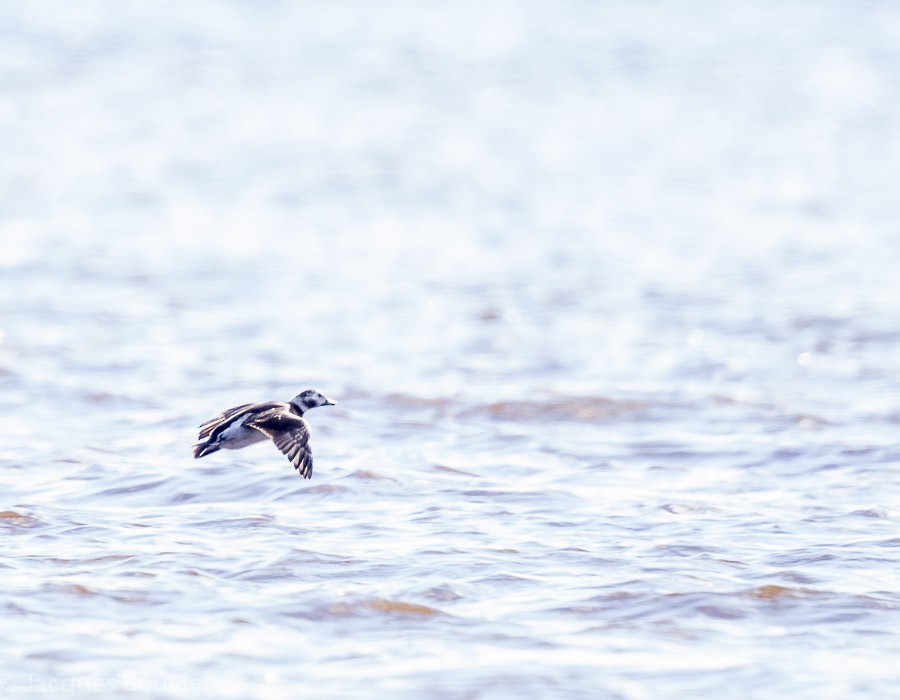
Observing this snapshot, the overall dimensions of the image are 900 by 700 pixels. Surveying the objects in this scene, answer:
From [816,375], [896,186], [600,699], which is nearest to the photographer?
[600,699]

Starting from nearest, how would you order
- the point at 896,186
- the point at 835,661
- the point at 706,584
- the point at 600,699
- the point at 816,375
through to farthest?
the point at 600,699, the point at 835,661, the point at 706,584, the point at 816,375, the point at 896,186

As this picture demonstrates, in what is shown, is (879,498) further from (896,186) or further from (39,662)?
(896,186)

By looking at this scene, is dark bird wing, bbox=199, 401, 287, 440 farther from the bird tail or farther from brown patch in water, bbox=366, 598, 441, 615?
brown patch in water, bbox=366, 598, 441, 615

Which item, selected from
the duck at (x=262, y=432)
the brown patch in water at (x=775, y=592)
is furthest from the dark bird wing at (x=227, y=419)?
the brown patch in water at (x=775, y=592)

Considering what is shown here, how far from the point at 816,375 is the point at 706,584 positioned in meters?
5.20

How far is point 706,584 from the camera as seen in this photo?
7.17 meters

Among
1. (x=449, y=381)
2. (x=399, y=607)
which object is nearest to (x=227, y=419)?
(x=399, y=607)

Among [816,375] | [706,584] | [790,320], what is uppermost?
[790,320]

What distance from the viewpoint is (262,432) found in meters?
8.15

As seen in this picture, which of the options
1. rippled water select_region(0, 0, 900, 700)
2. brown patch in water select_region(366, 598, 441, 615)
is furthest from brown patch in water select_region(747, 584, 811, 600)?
brown patch in water select_region(366, 598, 441, 615)

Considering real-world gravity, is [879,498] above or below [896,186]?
below

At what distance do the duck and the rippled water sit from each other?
0.41 meters

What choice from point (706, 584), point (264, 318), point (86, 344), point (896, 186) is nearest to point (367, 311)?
point (264, 318)

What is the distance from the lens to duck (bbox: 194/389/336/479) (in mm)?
7930
